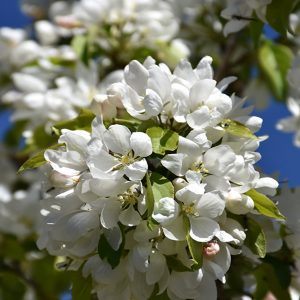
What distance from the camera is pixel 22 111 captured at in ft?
8.01

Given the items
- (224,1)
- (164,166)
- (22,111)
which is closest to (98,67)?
(22,111)

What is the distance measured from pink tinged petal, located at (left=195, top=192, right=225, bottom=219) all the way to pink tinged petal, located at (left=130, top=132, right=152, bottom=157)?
12 cm

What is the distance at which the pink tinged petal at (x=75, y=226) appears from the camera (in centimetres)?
132

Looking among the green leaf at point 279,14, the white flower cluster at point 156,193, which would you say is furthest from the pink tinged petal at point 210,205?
the green leaf at point 279,14

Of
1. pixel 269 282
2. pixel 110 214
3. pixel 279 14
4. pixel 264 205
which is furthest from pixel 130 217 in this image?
pixel 279 14

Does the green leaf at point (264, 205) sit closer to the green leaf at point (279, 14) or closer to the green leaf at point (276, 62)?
the green leaf at point (279, 14)

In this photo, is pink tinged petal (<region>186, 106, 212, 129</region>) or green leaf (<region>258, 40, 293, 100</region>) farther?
green leaf (<region>258, 40, 293, 100</region>)

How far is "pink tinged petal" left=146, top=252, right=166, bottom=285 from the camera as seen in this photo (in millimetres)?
1312

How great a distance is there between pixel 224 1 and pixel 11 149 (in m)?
1.29

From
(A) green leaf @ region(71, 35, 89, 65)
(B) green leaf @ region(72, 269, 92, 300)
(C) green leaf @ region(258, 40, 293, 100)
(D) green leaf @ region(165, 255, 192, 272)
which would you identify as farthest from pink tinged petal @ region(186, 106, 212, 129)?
(C) green leaf @ region(258, 40, 293, 100)

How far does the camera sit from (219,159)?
1348 millimetres

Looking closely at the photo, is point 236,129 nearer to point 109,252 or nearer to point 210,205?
point 210,205

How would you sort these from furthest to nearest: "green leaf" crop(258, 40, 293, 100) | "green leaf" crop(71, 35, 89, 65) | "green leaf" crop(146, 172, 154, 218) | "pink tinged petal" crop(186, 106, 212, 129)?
"green leaf" crop(258, 40, 293, 100), "green leaf" crop(71, 35, 89, 65), "pink tinged petal" crop(186, 106, 212, 129), "green leaf" crop(146, 172, 154, 218)

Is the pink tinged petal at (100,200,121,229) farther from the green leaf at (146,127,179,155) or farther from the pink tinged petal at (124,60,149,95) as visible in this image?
the pink tinged petal at (124,60,149,95)
